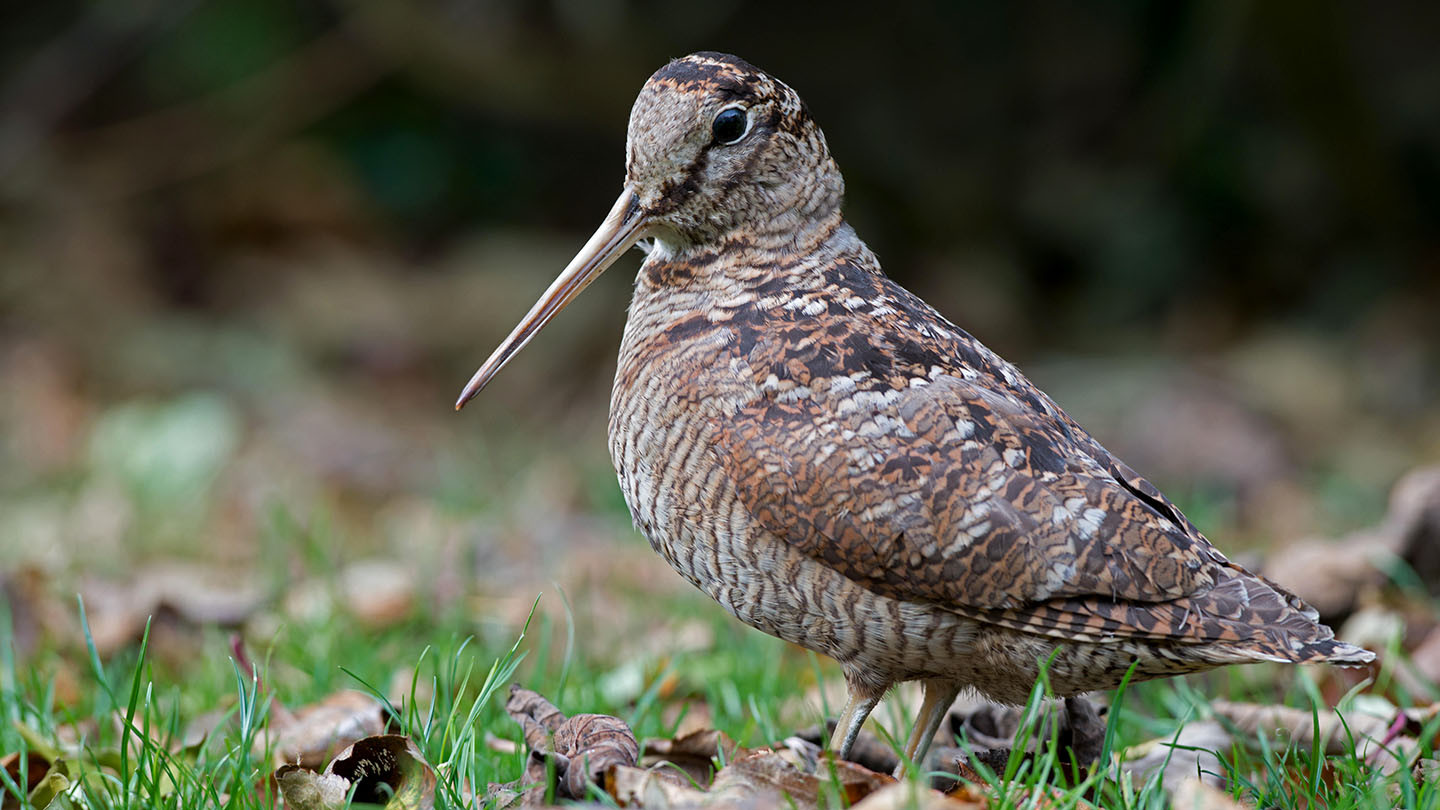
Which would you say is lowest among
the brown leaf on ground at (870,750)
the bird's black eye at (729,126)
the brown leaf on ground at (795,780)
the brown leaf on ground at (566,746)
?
the brown leaf on ground at (566,746)

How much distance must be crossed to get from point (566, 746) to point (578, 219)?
7.30m

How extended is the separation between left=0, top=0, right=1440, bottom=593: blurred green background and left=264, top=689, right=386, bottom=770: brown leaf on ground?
346 centimetres

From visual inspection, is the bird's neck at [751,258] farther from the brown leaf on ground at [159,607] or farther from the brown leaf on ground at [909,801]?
the brown leaf on ground at [159,607]

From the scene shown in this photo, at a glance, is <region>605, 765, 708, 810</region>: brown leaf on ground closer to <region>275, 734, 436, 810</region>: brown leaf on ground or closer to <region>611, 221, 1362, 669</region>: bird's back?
<region>275, 734, 436, 810</region>: brown leaf on ground

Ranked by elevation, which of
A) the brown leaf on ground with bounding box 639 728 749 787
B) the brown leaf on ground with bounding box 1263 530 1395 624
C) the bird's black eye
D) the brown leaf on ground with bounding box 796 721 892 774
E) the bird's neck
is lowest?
the brown leaf on ground with bounding box 639 728 749 787

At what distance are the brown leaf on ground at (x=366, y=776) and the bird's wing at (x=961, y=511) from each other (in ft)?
2.74

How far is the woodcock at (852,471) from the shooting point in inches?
114

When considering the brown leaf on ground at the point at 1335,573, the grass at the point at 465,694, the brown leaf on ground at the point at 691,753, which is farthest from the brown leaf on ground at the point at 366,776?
the brown leaf on ground at the point at 1335,573

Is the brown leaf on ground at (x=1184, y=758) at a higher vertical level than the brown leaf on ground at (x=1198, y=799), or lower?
higher

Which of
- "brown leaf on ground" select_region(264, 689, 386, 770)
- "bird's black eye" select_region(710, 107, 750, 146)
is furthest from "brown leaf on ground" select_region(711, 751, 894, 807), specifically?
"bird's black eye" select_region(710, 107, 750, 146)

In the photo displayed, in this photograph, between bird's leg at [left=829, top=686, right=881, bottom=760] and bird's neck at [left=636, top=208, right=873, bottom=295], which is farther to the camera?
bird's neck at [left=636, top=208, right=873, bottom=295]

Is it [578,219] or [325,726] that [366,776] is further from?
[578,219]

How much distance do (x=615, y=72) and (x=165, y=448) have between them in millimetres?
3403

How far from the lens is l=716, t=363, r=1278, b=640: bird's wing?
289 centimetres
